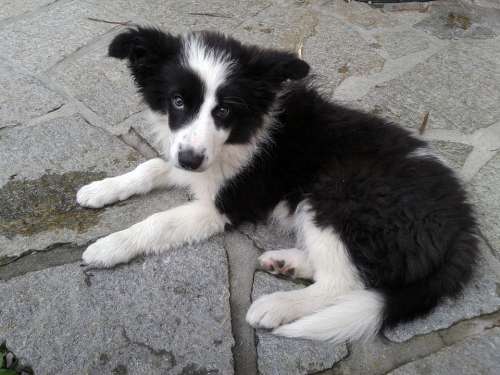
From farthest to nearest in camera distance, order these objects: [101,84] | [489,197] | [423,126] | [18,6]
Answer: [18,6] < [101,84] < [423,126] < [489,197]

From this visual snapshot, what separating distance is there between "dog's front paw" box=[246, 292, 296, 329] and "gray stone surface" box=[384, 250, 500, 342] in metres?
0.44

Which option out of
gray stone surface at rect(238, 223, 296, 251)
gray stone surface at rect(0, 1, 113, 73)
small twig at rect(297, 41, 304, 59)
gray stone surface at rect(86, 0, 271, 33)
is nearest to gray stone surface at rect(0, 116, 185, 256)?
gray stone surface at rect(238, 223, 296, 251)

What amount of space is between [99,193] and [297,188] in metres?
1.10

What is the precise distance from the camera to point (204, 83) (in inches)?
82.4

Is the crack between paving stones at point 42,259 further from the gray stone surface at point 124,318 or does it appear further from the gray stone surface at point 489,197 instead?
the gray stone surface at point 489,197

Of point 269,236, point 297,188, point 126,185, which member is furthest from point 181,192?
point 297,188

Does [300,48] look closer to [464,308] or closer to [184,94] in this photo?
[184,94]

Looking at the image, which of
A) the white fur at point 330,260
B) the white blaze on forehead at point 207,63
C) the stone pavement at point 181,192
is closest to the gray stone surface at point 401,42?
the stone pavement at point 181,192

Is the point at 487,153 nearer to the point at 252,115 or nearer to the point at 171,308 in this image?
the point at 252,115

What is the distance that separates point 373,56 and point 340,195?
6.02 feet

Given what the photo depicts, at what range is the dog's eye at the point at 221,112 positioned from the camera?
2.11 m

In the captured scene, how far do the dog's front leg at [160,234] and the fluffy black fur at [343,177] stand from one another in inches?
4.3

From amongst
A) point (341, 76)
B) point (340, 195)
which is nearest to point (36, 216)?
point (340, 195)

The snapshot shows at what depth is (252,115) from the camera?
230 centimetres
